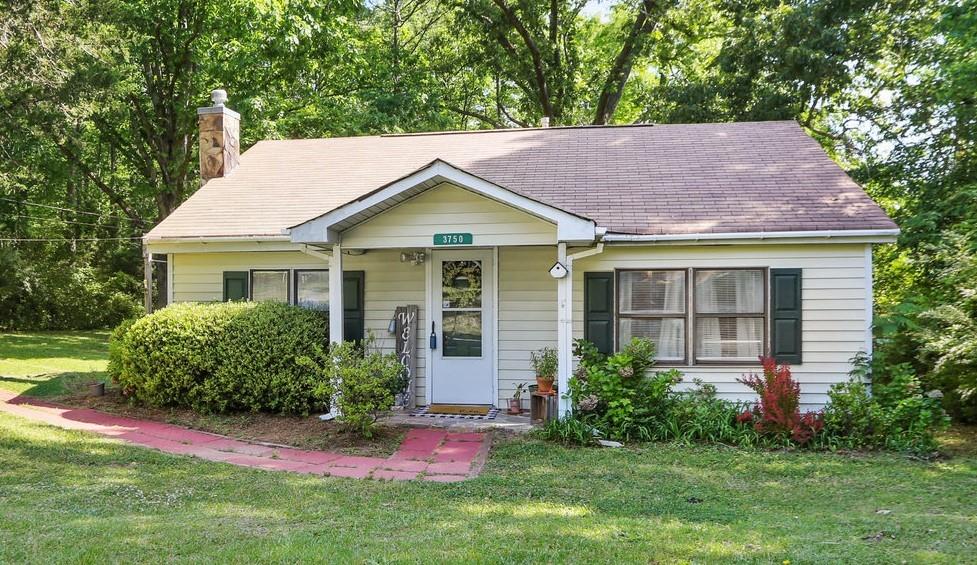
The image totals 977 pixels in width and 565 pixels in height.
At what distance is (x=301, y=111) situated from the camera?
18.2 meters

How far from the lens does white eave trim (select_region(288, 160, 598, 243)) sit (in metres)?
7.75

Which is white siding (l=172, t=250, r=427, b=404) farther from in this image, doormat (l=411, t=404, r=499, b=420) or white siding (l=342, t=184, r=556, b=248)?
white siding (l=342, t=184, r=556, b=248)

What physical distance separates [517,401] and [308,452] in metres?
3.00

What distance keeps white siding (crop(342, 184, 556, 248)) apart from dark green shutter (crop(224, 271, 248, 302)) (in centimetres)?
265

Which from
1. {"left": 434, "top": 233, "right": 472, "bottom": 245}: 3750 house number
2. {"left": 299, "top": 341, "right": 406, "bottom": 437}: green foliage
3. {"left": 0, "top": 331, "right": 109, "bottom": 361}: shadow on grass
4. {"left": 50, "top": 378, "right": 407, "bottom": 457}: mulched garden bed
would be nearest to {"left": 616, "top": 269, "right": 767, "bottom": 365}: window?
{"left": 434, "top": 233, "right": 472, "bottom": 245}: 3750 house number

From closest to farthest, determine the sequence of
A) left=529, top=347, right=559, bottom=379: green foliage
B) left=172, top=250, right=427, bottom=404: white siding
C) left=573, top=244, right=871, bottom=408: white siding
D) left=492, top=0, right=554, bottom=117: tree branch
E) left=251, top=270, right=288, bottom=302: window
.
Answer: left=573, top=244, right=871, bottom=408: white siding, left=529, top=347, right=559, bottom=379: green foliage, left=172, top=250, right=427, bottom=404: white siding, left=251, top=270, right=288, bottom=302: window, left=492, top=0, right=554, bottom=117: tree branch

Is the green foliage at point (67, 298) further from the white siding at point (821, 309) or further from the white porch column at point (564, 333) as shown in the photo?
the white siding at point (821, 309)

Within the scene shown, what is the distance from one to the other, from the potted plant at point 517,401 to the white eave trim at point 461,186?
99.6 inches

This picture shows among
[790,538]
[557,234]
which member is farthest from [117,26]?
[790,538]

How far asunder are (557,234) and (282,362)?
4.04 metres

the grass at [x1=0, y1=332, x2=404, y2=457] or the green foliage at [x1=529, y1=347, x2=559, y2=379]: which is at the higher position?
the green foliage at [x1=529, y1=347, x2=559, y2=379]

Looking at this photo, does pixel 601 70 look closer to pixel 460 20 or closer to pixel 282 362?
pixel 460 20

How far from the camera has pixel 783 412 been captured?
771 cm

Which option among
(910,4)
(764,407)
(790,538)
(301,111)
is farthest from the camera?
(301,111)
